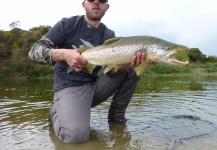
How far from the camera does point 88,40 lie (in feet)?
13.3

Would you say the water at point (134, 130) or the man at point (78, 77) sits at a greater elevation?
the man at point (78, 77)

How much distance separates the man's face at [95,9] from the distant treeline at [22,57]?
29495mm

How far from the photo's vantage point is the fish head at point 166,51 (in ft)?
9.78

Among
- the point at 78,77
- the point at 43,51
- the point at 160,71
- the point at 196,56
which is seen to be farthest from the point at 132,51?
the point at 196,56

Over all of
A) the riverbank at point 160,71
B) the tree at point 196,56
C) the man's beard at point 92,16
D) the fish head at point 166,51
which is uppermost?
the tree at point 196,56

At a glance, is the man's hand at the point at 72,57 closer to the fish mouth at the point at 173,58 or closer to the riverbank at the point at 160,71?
the fish mouth at the point at 173,58

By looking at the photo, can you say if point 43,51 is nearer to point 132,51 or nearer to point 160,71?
point 132,51

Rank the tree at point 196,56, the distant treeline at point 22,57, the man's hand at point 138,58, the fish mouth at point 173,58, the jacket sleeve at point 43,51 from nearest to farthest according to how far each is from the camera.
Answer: the fish mouth at point 173,58
the man's hand at point 138,58
the jacket sleeve at point 43,51
the distant treeline at point 22,57
the tree at point 196,56

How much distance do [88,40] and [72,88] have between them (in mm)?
744

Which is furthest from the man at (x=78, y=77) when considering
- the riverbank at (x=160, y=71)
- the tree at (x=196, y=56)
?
the tree at (x=196, y=56)

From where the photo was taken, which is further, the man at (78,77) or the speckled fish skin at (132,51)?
the man at (78,77)

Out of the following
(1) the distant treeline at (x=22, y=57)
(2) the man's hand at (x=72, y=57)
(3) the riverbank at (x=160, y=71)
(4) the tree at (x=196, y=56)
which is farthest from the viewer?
(4) the tree at (x=196, y=56)

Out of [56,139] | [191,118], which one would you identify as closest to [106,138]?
[56,139]

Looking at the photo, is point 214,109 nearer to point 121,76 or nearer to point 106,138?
point 121,76
